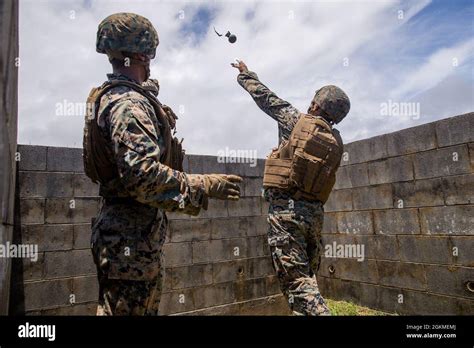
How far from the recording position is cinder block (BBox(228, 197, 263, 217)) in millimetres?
4855

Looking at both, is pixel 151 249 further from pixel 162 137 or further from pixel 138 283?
pixel 162 137

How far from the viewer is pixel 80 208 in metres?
3.63

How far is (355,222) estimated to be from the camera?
4.99 m

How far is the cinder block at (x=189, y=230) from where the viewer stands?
430cm

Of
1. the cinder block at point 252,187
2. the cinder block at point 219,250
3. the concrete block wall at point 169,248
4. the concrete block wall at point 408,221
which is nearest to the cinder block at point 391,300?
the concrete block wall at point 408,221

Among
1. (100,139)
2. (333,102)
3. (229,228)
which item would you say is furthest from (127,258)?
(229,228)

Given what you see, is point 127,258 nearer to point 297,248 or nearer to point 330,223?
point 297,248

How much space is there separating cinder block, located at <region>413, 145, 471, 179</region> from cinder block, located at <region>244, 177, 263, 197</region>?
1978 mm

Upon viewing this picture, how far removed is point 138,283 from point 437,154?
3.46 metres

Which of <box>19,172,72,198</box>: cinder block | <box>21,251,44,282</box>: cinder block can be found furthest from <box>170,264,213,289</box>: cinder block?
<box>19,172,72,198</box>: cinder block

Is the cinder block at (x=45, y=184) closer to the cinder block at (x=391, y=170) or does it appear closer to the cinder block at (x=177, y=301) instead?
the cinder block at (x=177, y=301)

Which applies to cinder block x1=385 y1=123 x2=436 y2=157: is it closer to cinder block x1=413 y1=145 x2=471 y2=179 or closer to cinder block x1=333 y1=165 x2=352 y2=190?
cinder block x1=413 y1=145 x2=471 y2=179

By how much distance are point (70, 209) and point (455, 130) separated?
153 inches
